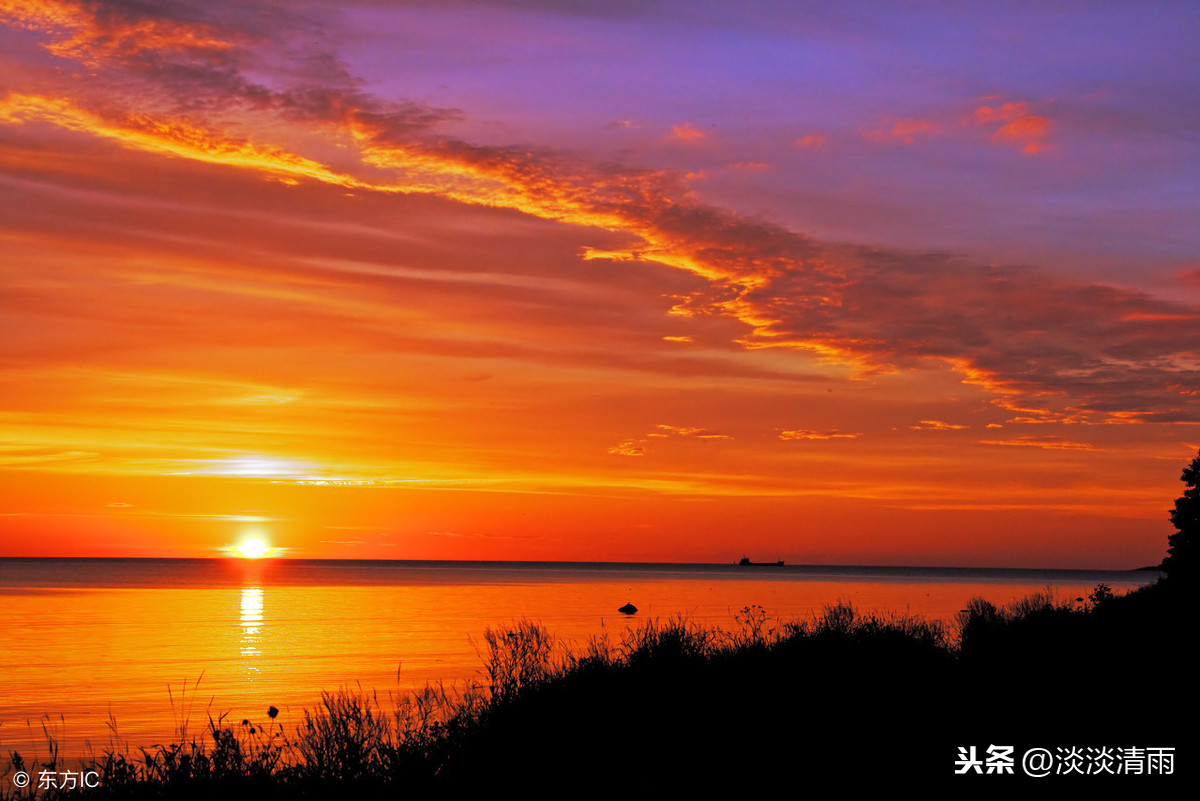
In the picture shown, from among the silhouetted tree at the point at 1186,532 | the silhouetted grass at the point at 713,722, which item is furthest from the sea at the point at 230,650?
the silhouetted tree at the point at 1186,532

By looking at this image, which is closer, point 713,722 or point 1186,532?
point 713,722

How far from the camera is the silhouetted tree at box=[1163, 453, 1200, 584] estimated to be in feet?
141

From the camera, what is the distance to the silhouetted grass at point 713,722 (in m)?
14.9

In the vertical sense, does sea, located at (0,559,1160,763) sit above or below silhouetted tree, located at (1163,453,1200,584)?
below

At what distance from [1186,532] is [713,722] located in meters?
36.5

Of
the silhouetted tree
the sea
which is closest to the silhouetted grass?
the sea

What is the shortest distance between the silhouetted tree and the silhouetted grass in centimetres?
1859

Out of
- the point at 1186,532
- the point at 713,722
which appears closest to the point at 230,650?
the point at 713,722

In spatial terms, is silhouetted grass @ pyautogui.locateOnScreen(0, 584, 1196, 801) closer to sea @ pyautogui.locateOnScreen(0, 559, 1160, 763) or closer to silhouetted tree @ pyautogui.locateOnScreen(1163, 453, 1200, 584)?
sea @ pyautogui.locateOnScreen(0, 559, 1160, 763)

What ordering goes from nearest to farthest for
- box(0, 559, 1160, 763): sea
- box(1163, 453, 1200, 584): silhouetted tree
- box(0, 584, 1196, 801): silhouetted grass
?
box(0, 584, 1196, 801): silhouetted grass → box(0, 559, 1160, 763): sea → box(1163, 453, 1200, 584): silhouetted tree

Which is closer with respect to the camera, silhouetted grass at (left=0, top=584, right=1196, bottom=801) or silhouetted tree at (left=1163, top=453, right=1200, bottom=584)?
silhouetted grass at (left=0, top=584, right=1196, bottom=801)

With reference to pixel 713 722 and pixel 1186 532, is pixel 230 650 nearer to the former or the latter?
pixel 713 722

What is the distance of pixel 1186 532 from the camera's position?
44938 mm

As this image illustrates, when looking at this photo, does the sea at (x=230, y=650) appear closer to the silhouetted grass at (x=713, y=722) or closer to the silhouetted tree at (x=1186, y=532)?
the silhouetted grass at (x=713, y=722)
